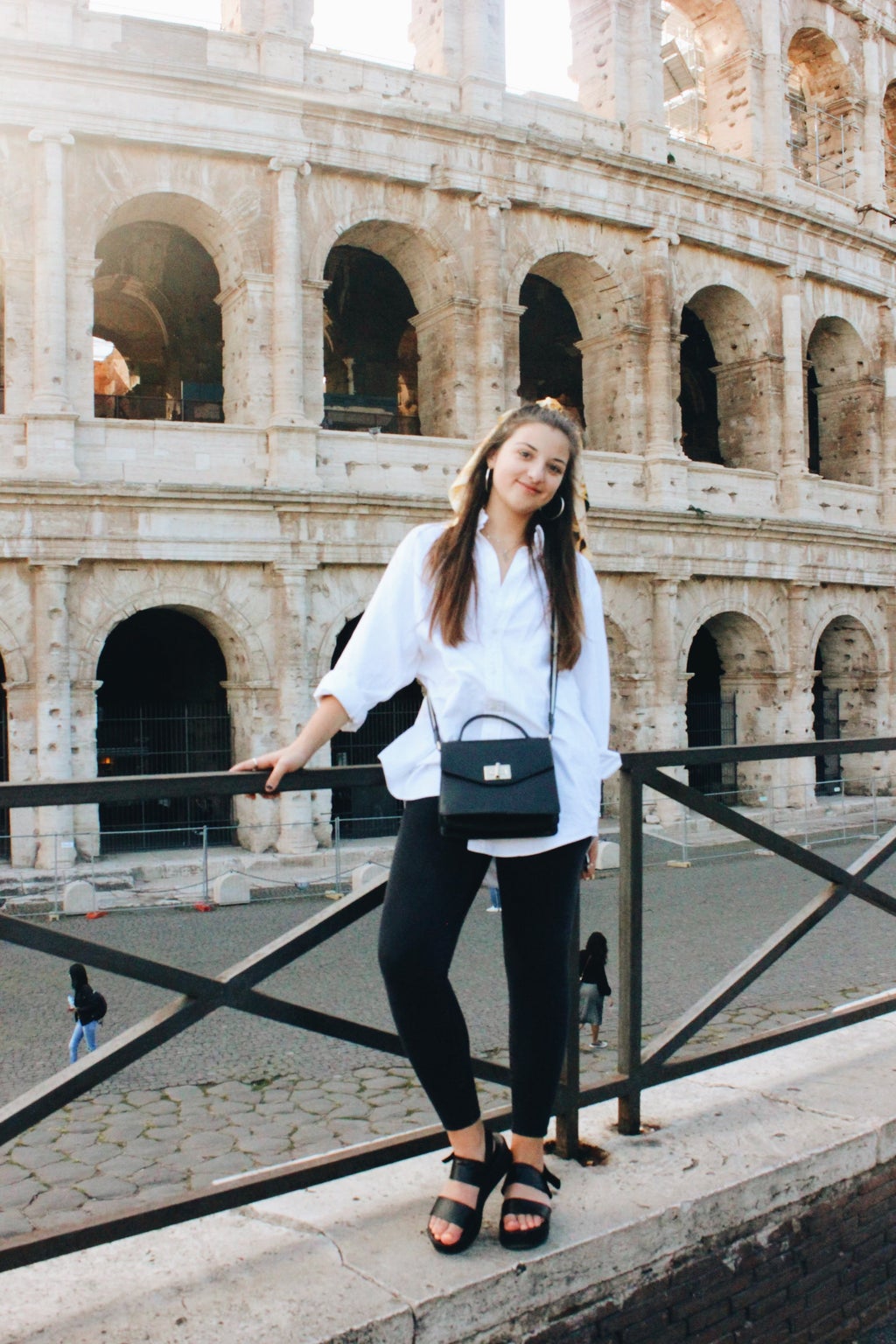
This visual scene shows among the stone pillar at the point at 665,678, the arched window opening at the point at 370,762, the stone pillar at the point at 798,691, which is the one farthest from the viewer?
the stone pillar at the point at 798,691

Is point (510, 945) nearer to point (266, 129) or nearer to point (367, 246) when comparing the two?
point (266, 129)

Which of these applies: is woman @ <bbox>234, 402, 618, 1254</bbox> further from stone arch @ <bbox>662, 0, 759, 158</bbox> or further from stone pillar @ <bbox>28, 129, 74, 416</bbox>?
stone arch @ <bbox>662, 0, 759, 158</bbox>

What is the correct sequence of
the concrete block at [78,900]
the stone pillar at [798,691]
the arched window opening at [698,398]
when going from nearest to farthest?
the concrete block at [78,900] < the stone pillar at [798,691] < the arched window opening at [698,398]

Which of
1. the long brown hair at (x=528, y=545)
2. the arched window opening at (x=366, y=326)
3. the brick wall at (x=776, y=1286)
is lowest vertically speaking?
the brick wall at (x=776, y=1286)

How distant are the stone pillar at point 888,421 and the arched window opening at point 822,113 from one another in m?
2.79

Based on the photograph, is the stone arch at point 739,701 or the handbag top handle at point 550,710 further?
the stone arch at point 739,701

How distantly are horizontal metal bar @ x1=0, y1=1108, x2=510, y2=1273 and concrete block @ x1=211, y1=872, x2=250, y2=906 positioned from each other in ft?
34.9

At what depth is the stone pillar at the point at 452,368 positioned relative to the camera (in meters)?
16.3

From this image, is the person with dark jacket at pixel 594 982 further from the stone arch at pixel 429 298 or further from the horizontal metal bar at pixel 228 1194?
the stone arch at pixel 429 298

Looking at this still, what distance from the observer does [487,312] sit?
53.8 ft

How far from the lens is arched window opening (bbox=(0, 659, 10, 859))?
14.4 meters

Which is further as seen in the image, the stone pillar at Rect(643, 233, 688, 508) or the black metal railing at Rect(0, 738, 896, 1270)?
the stone pillar at Rect(643, 233, 688, 508)

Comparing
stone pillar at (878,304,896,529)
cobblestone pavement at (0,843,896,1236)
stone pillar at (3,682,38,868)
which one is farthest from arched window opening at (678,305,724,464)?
stone pillar at (3,682,38,868)

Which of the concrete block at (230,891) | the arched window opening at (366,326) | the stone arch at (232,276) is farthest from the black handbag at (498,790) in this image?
the arched window opening at (366,326)
